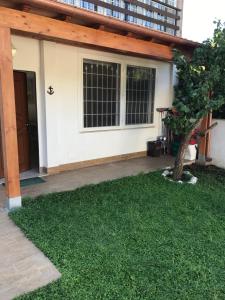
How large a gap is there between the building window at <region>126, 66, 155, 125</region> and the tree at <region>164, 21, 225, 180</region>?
1.96 metres

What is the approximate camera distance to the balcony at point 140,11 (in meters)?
5.59

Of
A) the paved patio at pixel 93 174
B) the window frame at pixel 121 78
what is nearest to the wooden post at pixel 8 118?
the paved patio at pixel 93 174

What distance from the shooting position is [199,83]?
4.51 meters

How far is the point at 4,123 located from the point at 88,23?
184 centimetres

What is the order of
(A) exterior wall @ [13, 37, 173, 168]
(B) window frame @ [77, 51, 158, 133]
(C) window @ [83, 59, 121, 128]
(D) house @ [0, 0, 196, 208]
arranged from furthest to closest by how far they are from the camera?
1. (C) window @ [83, 59, 121, 128]
2. (B) window frame @ [77, 51, 158, 133]
3. (A) exterior wall @ [13, 37, 173, 168]
4. (D) house @ [0, 0, 196, 208]

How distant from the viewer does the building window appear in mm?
6602

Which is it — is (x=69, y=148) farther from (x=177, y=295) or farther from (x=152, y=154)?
(x=177, y=295)

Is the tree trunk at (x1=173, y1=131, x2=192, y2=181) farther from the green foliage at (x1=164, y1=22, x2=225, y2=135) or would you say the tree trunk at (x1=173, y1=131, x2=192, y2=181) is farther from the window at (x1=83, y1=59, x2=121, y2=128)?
the window at (x1=83, y1=59, x2=121, y2=128)

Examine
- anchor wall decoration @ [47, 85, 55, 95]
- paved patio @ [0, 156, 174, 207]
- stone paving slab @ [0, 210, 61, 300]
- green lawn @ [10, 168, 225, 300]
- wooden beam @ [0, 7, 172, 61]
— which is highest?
wooden beam @ [0, 7, 172, 61]

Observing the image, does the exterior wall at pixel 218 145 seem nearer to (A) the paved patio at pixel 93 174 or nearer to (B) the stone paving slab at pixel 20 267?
(A) the paved patio at pixel 93 174

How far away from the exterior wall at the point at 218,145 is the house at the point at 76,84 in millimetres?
1700

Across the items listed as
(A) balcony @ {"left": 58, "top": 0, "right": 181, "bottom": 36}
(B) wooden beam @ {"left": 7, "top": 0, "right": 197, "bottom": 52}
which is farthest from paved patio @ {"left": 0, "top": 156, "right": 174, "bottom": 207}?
(A) balcony @ {"left": 58, "top": 0, "right": 181, "bottom": 36}

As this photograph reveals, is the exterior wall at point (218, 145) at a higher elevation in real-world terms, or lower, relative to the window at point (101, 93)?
lower

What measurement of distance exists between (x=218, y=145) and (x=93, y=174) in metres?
3.12
